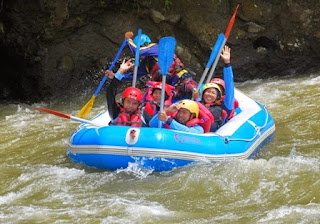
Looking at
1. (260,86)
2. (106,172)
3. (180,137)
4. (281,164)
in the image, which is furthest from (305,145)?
(260,86)

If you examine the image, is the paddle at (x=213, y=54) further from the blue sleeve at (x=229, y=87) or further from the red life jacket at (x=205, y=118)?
the red life jacket at (x=205, y=118)

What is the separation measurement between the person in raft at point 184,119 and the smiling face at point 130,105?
217 mm

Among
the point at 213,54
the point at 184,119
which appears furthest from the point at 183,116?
the point at 213,54

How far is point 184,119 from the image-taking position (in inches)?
234

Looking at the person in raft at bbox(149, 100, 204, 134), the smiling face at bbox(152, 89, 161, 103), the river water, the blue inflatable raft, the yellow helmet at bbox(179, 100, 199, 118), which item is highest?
the smiling face at bbox(152, 89, 161, 103)

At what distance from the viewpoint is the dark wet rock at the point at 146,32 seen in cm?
973

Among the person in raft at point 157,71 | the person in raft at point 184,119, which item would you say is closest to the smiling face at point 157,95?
the person in raft at point 184,119

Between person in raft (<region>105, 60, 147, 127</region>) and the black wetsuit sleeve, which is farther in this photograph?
the black wetsuit sleeve

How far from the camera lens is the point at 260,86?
9.62m

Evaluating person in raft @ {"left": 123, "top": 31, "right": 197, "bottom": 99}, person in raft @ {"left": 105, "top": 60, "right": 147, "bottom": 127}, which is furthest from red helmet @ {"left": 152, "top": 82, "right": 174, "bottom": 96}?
person in raft @ {"left": 105, "top": 60, "right": 147, "bottom": 127}

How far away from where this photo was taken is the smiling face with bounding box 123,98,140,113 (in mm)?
6004

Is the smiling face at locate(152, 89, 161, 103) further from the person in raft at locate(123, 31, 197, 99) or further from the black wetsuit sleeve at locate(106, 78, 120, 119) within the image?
the person in raft at locate(123, 31, 197, 99)

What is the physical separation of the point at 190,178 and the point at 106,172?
0.86 metres

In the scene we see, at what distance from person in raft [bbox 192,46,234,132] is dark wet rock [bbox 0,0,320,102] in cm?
349
